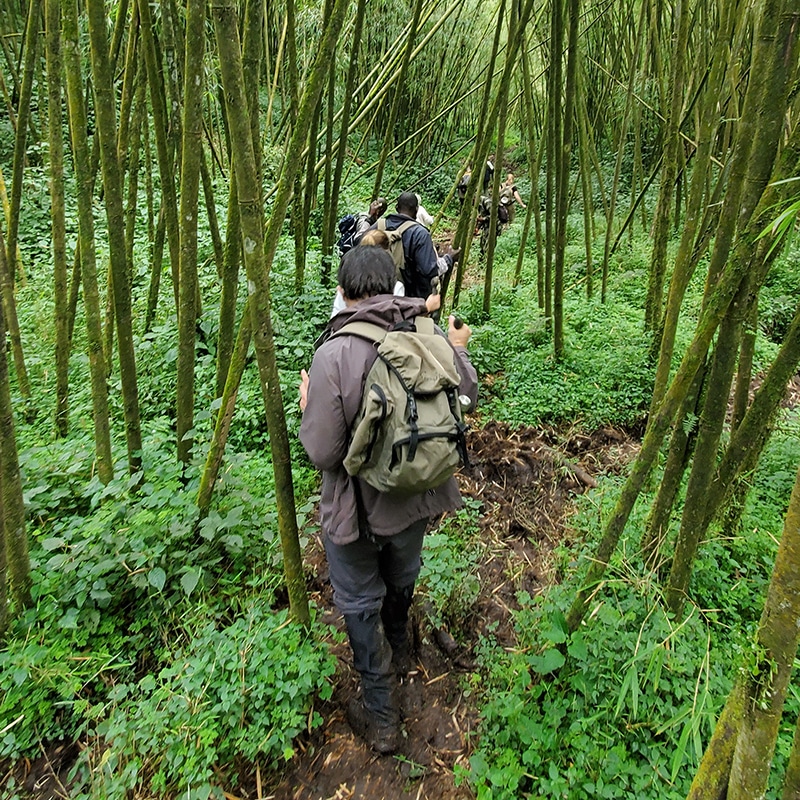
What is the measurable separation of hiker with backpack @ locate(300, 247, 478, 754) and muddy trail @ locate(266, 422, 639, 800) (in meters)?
0.10

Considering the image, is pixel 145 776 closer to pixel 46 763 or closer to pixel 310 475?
pixel 46 763

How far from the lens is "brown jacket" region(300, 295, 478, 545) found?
64.5 inches

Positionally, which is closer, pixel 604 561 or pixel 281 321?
pixel 604 561

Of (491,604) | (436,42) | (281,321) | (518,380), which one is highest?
(436,42)

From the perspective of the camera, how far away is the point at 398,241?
3.46 metres

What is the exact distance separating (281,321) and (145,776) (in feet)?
9.19

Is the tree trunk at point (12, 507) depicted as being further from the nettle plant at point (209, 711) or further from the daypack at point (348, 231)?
the daypack at point (348, 231)

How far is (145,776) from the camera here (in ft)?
5.35

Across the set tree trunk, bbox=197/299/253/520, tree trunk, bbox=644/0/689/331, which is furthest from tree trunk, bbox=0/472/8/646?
tree trunk, bbox=644/0/689/331

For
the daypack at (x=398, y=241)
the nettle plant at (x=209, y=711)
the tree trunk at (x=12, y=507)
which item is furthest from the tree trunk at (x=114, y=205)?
the daypack at (x=398, y=241)

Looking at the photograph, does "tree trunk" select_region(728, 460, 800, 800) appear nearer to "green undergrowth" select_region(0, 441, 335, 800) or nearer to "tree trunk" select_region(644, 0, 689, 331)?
"green undergrowth" select_region(0, 441, 335, 800)

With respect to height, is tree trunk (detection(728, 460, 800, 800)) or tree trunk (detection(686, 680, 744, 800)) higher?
tree trunk (detection(728, 460, 800, 800))

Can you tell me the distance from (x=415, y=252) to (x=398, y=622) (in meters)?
2.31

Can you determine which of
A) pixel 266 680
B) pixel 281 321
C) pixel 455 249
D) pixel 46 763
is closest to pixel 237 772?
pixel 266 680
